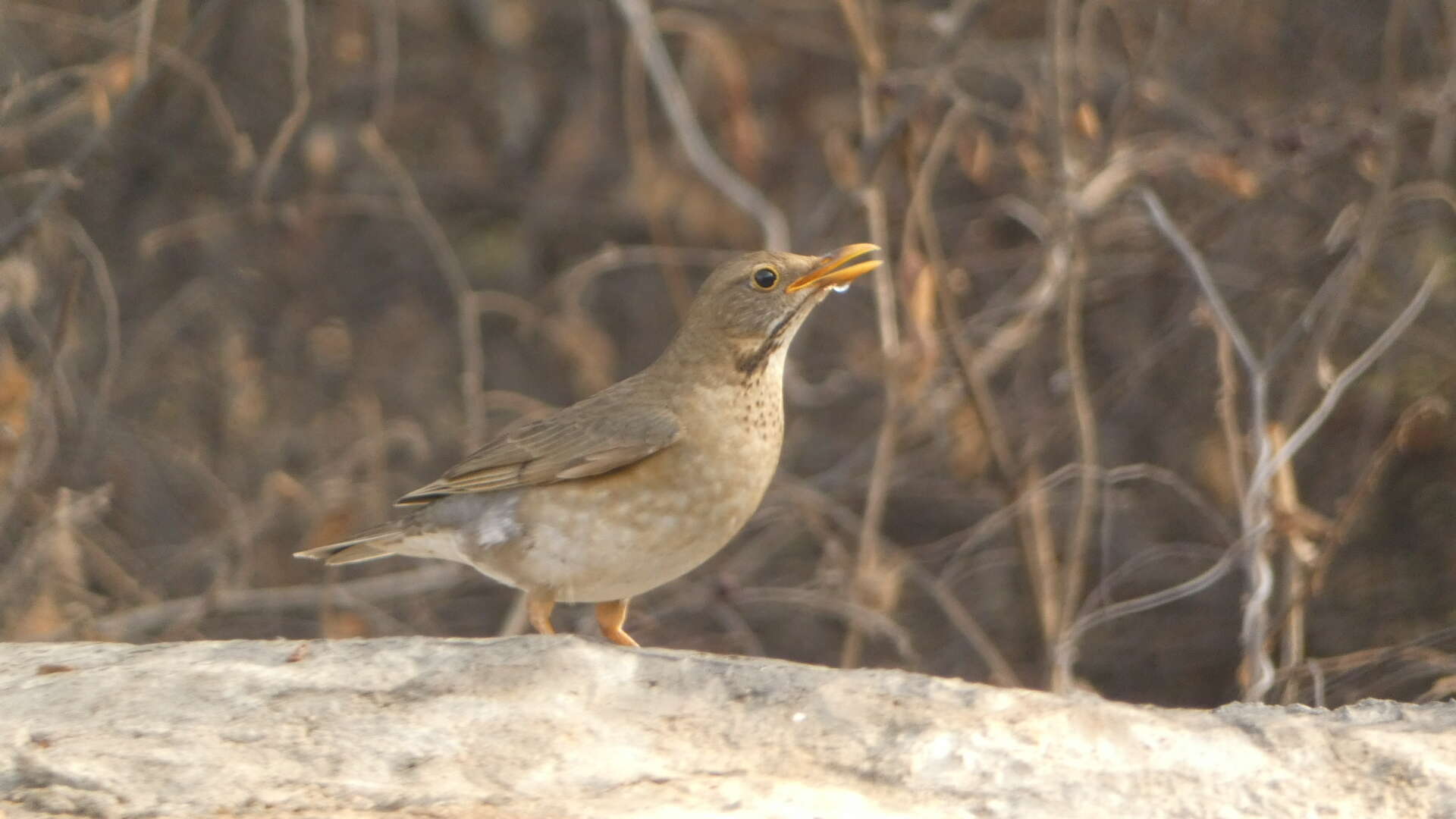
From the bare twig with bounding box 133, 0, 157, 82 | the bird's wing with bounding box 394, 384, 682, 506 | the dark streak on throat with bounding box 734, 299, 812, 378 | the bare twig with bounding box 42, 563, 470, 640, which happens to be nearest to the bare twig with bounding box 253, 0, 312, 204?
the bare twig with bounding box 133, 0, 157, 82

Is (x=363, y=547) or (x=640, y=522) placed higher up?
(x=640, y=522)

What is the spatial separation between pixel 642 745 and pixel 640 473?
1379 mm

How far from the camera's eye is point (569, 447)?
512 cm

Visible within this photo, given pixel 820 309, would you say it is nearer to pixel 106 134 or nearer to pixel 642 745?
pixel 106 134

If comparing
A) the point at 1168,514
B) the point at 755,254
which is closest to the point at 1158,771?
the point at 755,254

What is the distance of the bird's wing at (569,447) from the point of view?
4.97 m

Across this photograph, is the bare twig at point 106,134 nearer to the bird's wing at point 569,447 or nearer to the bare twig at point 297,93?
the bare twig at point 297,93

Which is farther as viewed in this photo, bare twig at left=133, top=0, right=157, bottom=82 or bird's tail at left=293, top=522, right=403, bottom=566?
bare twig at left=133, top=0, right=157, bottom=82

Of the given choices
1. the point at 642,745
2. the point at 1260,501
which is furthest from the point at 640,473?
the point at 1260,501

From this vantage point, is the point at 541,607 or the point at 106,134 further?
the point at 106,134

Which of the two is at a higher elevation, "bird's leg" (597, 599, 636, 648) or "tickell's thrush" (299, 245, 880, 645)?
"tickell's thrush" (299, 245, 880, 645)

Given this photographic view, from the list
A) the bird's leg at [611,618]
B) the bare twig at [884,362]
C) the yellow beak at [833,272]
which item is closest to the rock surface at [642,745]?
the bird's leg at [611,618]

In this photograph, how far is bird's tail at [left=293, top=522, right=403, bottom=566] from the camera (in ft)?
17.4

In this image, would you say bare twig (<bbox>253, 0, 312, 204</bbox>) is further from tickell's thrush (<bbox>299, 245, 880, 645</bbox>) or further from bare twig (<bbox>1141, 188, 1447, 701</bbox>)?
bare twig (<bbox>1141, 188, 1447, 701</bbox>)
